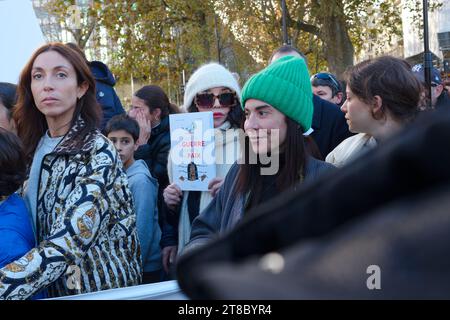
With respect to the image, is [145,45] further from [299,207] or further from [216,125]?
[299,207]

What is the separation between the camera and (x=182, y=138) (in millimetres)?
3146

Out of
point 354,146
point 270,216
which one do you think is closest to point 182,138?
point 354,146

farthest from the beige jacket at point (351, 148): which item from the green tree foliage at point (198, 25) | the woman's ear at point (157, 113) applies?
the green tree foliage at point (198, 25)

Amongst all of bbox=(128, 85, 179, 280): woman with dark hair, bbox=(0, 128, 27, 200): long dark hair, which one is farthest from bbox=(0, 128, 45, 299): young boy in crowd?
bbox=(128, 85, 179, 280): woman with dark hair

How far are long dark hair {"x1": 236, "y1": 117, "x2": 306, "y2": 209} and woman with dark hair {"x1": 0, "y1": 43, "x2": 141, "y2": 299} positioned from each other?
462 millimetres

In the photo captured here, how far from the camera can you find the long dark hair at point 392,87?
2898 millimetres

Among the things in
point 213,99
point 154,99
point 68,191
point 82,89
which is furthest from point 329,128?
point 68,191

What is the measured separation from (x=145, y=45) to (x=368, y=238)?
60.2ft

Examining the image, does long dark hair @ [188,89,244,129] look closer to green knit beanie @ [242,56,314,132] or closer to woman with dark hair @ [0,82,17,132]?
green knit beanie @ [242,56,314,132]

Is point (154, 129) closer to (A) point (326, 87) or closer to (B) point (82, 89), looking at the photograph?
(A) point (326, 87)

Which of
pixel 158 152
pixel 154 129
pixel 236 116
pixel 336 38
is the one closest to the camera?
pixel 236 116

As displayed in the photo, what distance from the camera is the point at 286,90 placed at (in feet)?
8.32

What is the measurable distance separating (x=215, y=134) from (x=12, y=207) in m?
1.28

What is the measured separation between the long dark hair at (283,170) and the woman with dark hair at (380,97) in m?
0.51
